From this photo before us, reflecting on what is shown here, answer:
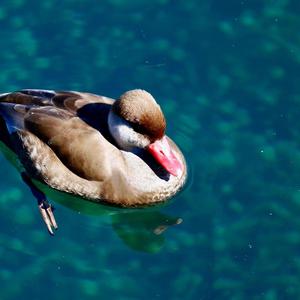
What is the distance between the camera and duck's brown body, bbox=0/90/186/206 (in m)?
8.13

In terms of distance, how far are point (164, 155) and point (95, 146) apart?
0.67 m

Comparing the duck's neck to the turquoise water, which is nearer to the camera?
Result: the turquoise water

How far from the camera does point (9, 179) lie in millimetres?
8766

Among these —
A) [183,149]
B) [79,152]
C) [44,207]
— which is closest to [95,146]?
[79,152]

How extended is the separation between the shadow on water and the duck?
0.12 meters

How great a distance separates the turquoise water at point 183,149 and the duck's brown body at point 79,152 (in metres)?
0.27

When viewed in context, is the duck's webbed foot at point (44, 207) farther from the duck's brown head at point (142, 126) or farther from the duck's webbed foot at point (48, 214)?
the duck's brown head at point (142, 126)

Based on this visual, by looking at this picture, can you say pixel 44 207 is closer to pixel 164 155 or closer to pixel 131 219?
pixel 131 219

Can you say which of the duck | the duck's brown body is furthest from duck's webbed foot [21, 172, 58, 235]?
the duck's brown body

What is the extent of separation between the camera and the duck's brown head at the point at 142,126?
26.3 feet

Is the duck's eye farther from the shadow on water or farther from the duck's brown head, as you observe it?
the shadow on water

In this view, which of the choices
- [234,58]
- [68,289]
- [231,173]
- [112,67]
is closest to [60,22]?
[112,67]

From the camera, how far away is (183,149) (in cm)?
894

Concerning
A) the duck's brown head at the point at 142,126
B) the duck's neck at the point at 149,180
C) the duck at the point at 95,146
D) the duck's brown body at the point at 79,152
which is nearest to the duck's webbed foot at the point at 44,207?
the duck at the point at 95,146
